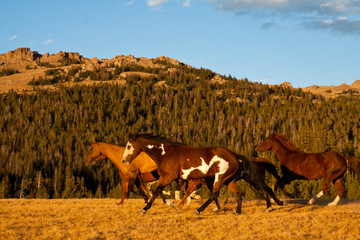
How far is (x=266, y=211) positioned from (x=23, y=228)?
8585mm

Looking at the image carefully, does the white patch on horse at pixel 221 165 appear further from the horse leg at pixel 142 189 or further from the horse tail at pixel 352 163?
the horse tail at pixel 352 163

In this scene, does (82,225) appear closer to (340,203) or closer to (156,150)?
(156,150)

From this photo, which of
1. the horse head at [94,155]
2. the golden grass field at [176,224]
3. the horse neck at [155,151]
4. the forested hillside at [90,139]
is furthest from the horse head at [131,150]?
the forested hillside at [90,139]

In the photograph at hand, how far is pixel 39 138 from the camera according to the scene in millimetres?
158000

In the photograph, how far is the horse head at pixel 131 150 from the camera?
1466 centimetres

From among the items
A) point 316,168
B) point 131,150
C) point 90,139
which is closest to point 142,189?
point 131,150

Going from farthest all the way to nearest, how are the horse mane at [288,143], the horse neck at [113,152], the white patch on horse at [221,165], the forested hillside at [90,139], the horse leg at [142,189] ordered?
the forested hillside at [90,139], the horse neck at [113,152], the horse mane at [288,143], the horse leg at [142,189], the white patch on horse at [221,165]

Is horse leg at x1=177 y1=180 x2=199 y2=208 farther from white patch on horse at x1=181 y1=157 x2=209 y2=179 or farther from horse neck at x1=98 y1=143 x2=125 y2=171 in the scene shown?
horse neck at x1=98 y1=143 x2=125 y2=171

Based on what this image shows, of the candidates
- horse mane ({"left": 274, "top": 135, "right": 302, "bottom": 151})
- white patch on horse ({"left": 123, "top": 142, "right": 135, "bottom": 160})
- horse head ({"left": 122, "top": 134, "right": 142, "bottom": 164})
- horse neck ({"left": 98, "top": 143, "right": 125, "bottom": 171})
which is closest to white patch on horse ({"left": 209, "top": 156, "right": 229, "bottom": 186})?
horse head ({"left": 122, "top": 134, "right": 142, "bottom": 164})

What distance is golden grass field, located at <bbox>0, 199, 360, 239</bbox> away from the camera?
10891mm

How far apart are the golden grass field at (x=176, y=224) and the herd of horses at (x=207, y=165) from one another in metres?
0.82

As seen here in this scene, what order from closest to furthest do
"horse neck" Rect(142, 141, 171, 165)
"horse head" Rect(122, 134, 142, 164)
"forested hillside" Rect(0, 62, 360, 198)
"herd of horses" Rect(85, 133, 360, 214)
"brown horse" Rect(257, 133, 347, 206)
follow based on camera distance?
1. "herd of horses" Rect(85, 133, 360, 214)
2. "horse neck" Rect(142, 141, 171, 165)
3. "horse head" Rect(122, 134, 142, 164)
4. "brown horse" Rect(257, 133, 347, 206)
5. "forested hillside" Rect(0, 62, 360, 198)

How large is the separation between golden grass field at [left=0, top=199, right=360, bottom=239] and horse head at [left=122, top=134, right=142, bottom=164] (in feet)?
6.49

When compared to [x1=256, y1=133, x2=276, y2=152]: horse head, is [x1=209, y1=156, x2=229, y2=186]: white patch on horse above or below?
below
